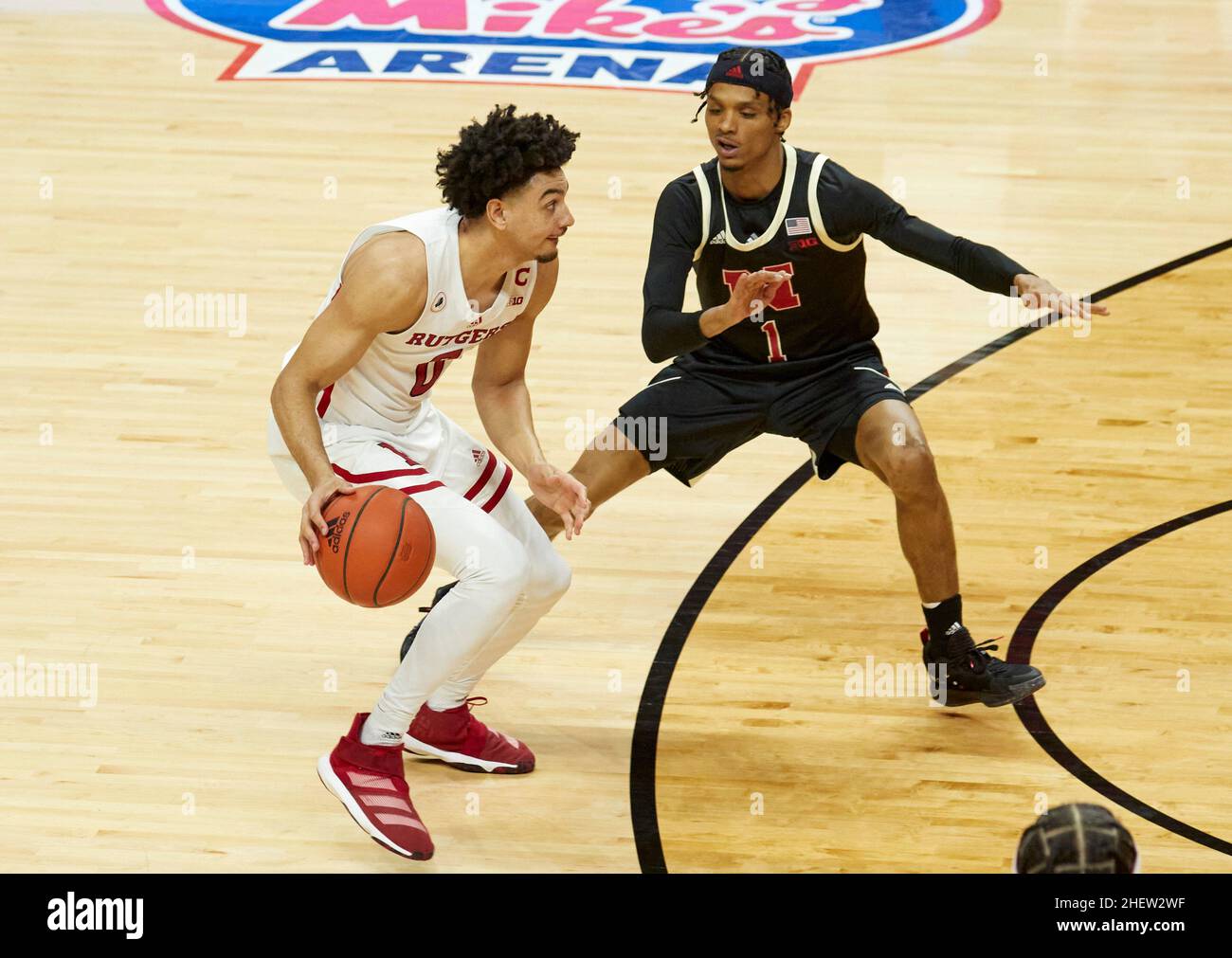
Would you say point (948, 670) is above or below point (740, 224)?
below

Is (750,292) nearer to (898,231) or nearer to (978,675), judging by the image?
(898,231)

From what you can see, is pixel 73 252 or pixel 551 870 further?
pixel 73 252

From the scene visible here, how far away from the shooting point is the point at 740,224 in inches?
211

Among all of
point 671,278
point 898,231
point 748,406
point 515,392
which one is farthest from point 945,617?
point 515,392

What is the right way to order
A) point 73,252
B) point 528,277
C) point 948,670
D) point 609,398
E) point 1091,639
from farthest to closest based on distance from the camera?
point 73,252
point 609,398
point 1091,639
point 948,670
point 528,277

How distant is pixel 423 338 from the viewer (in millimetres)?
4691

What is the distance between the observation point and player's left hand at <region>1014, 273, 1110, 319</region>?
4836 millimetres

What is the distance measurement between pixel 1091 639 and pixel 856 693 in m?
0.84

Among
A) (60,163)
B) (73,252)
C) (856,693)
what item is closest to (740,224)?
(856,693)

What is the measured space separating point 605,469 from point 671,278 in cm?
70

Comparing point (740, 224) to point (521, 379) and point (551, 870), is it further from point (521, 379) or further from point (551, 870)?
point (551, 870)

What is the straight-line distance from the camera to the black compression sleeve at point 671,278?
5.05 metres

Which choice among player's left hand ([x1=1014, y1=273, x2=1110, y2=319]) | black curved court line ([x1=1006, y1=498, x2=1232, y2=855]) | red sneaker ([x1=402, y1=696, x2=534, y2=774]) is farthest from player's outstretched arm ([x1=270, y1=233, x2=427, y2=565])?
black curved court line ([x1=1006, y1=498, x2=1232, y2=855])

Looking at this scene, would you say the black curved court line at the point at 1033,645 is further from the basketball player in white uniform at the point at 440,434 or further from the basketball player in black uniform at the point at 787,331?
the basketball player in white uniform at the point at 440,434
